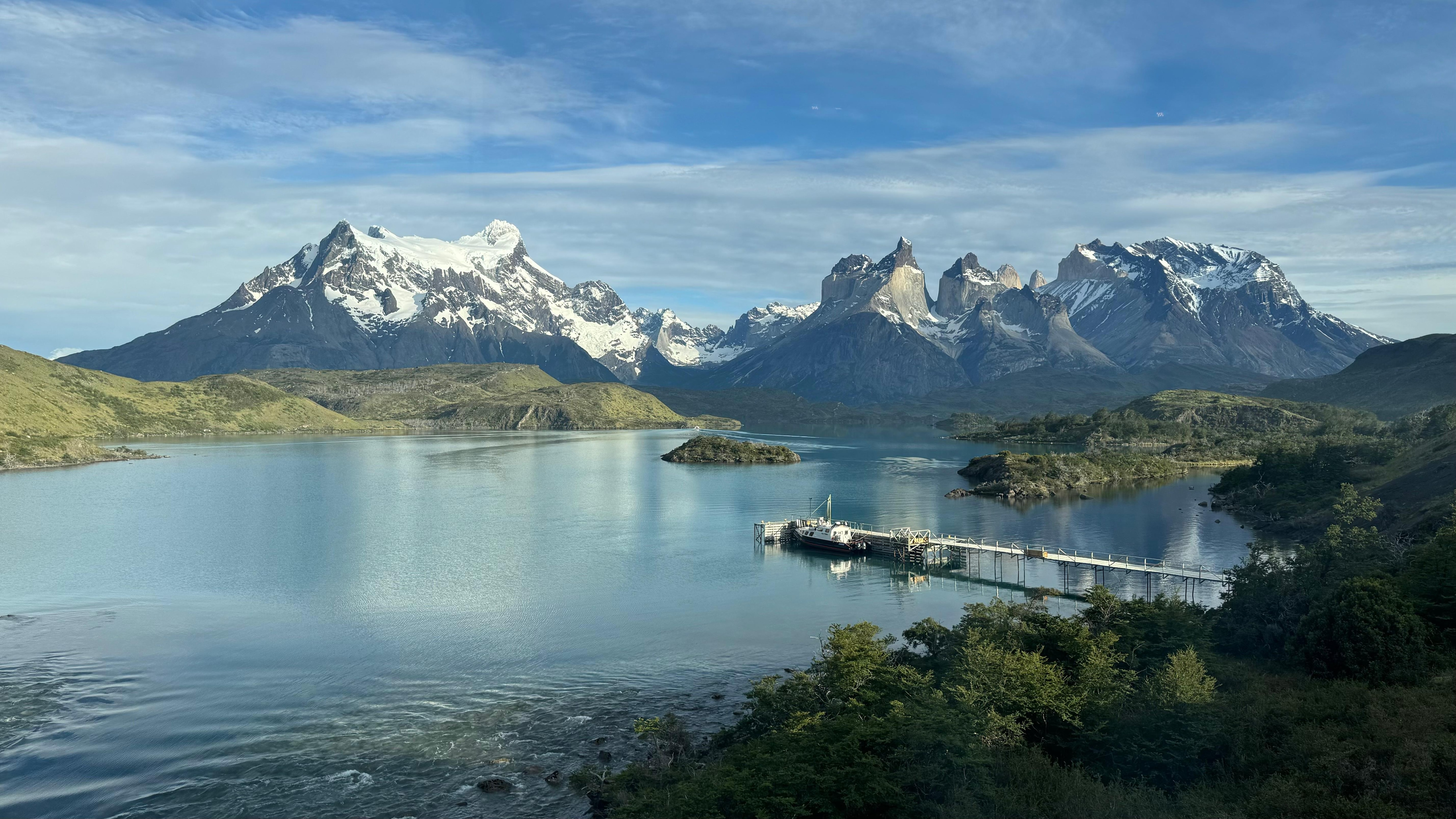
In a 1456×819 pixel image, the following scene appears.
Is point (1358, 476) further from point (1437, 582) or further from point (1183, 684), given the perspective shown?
point (1183, 684)

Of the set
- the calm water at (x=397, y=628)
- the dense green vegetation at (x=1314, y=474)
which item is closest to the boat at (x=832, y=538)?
the calm water at (x=397, y=628)

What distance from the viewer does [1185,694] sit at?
4247cm

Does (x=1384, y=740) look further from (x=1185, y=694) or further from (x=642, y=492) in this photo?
(x=642, y=492)

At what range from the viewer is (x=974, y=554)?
356 feet

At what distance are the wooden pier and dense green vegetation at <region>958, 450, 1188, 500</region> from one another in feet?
166

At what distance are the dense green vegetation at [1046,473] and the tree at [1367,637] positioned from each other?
111 m

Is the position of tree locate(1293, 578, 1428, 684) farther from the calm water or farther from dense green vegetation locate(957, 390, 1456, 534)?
dense green vegetation locate(957, 390, 1456, 534)

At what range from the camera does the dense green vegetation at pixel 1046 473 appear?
165m

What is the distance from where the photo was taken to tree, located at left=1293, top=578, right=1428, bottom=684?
46.3 m

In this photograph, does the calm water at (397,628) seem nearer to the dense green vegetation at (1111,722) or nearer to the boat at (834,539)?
the boat at (834,539)

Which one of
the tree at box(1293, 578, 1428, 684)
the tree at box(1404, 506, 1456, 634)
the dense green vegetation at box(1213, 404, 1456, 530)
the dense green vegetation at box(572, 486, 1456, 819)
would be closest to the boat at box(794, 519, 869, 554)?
the dense green vegetation at box(572, 486, 1456, 819)

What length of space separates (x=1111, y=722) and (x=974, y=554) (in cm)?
6613

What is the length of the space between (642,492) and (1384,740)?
142127 mm

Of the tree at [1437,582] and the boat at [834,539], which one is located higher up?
the tree at [1437,582]
